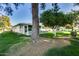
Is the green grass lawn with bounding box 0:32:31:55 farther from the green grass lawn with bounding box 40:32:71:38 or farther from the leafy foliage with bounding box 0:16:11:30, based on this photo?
the green grass lawn with bounding box 40:32:71:38

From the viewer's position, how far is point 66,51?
3.38 meters

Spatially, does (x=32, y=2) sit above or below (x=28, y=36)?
above

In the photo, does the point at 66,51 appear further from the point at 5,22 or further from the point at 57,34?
the point at 5,22

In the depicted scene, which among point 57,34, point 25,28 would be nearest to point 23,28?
point 25,28

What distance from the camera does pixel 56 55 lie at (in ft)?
11.1

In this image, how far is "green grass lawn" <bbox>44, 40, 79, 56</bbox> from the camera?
337 centimetres

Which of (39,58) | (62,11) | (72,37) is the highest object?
(62,11)

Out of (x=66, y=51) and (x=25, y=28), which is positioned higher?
(x=25, y=28)

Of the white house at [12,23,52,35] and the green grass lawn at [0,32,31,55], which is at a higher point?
the white house at [12,23,52,35]

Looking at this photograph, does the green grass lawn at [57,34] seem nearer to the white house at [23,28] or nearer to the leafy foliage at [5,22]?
the white house at [23,28]

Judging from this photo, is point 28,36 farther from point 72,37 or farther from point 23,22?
point 72,37

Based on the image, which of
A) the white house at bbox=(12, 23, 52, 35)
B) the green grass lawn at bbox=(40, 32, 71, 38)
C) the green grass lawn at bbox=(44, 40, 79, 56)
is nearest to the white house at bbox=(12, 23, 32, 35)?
the white house at bbox=(12, 23, 52, 35)

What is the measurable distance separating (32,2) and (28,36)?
378 millimetres

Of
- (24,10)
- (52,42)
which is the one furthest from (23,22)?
(52,42)
